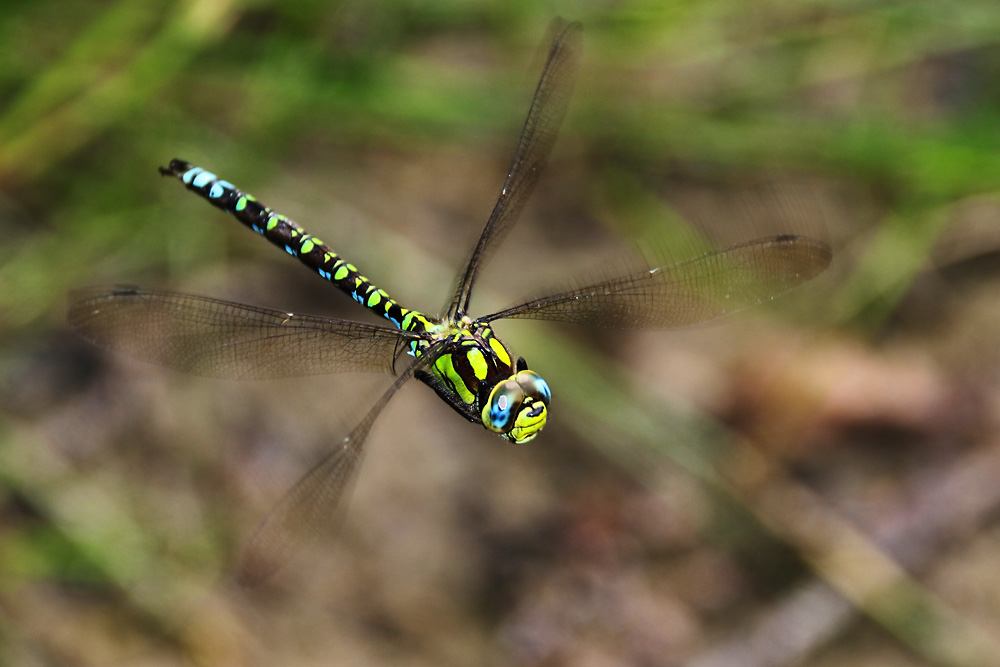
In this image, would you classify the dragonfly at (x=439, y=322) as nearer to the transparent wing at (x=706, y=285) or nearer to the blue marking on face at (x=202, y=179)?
the transparent wing at (x=706, y=285)

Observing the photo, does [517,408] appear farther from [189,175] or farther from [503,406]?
[189,175]

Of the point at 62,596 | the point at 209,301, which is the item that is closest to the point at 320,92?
the point at 209,301

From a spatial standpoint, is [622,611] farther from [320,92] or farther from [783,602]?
[320,92]

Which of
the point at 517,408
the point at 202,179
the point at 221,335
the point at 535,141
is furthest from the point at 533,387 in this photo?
the point at 202,179

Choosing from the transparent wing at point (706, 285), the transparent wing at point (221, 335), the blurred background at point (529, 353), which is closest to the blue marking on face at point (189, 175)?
the transparent wing at point (221, 335)

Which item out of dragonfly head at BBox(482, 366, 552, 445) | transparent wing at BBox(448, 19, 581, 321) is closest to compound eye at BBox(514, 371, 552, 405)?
dragonfly head at BBox(482, 366, 552, 445)

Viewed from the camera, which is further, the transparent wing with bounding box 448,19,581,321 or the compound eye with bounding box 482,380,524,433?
the transparent wing with bounding box 448,19,581,321

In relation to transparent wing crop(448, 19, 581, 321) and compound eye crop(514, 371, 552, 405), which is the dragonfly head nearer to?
compound eye crop(514, 371, 552, 405)
